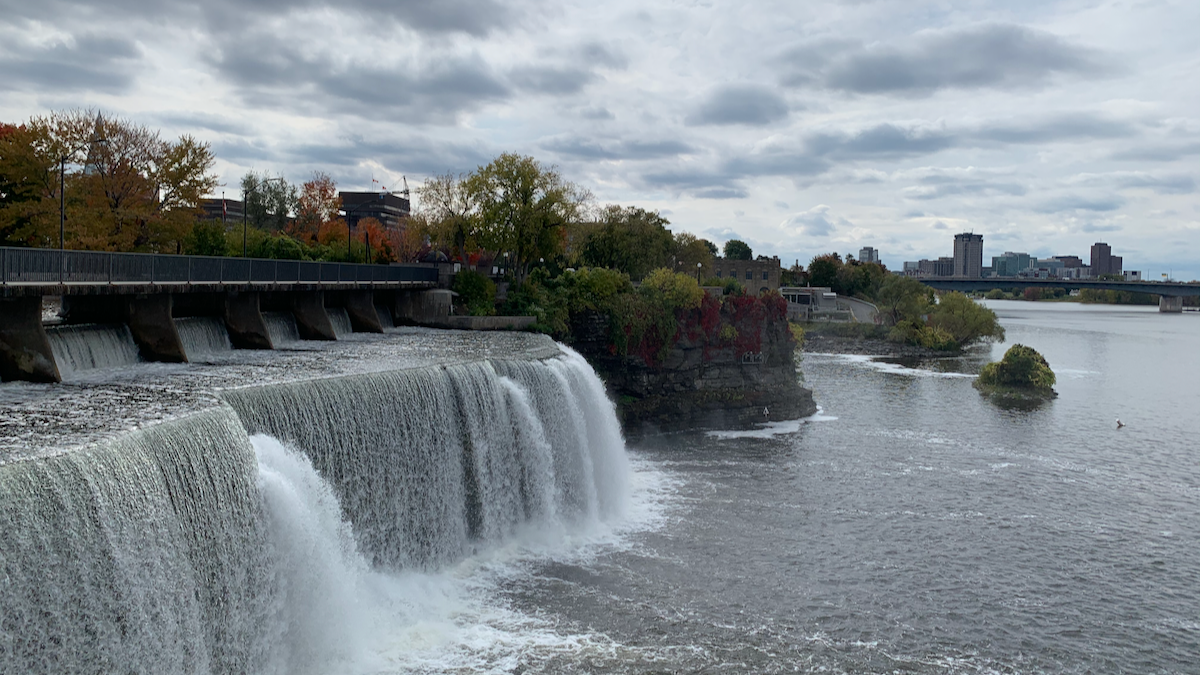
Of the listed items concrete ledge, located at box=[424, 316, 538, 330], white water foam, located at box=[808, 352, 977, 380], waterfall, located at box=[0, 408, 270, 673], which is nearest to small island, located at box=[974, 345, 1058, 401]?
white water foam, located at box=[808, 352, 977, 380]

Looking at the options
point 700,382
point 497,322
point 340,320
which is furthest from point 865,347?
point 340,320

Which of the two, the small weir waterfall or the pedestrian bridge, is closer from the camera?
the small weir waterfall

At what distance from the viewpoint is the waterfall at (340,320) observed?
4103cm

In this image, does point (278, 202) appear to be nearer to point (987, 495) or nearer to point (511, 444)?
point (511, 444)

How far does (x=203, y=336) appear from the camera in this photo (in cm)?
3198

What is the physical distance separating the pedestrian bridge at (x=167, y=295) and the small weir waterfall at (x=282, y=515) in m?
8.14

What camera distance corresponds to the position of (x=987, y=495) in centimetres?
3444

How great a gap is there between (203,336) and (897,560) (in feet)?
80.6

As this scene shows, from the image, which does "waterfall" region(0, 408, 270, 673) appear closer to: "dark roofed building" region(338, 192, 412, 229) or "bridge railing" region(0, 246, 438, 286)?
"bridge railing" region(0, 246, 438, 286)

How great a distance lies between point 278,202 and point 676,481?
5632cm

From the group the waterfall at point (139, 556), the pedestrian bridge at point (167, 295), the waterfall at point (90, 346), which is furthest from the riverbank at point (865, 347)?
the waterfall at point (139, 556)

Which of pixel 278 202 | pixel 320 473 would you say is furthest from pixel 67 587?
pixel 278 202

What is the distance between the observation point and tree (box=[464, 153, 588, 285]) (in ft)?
181

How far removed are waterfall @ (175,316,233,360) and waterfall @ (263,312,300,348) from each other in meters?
2.22
